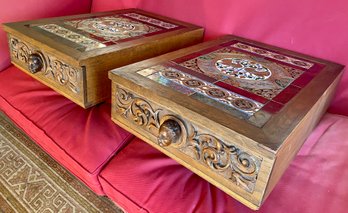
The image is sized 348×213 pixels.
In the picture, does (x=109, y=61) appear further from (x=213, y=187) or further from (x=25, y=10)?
(x=25, y=10)

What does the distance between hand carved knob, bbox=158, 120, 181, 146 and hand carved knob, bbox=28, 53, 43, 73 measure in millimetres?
404

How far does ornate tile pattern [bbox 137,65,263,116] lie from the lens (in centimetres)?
52

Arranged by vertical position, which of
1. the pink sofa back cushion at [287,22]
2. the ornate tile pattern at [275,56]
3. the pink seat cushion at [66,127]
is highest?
the pink sofa back cushion at [287,22]

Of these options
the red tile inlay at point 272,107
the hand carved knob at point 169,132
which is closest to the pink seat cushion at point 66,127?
the hand carved knob at point 169,132

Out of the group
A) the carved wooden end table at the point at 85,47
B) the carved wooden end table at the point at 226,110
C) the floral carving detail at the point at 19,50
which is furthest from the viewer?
the floral carving detail at the point at 19,50

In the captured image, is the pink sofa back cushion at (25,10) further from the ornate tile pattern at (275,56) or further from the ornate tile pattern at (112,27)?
the ornate tile pattern at (275,56)

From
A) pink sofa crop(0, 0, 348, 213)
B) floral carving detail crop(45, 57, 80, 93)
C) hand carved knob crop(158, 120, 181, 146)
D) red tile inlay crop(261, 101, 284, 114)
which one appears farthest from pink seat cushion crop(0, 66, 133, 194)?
red tile inlay crop(261, 101, 284, 114)

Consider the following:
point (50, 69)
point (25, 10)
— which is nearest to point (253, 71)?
point (50, 69)

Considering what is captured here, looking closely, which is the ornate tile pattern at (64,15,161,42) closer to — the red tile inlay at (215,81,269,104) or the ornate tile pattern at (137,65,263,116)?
the ornate tile pattern at (137,65,263,116)

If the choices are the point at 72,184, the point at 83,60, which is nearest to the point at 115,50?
the point at 83,60

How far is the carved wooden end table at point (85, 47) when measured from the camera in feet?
2.19

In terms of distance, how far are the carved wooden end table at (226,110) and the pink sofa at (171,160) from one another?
7 cm

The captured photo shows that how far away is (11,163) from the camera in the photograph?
2.98ft

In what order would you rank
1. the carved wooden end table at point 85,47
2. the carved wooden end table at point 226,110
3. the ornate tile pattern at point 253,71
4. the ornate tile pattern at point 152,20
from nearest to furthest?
the carved wooden end table at point 226,110 < the ornate tile pattern at point 253,71 < the carved wooden end table at point 85,47 < the ornate tile pattern at point 152,20
